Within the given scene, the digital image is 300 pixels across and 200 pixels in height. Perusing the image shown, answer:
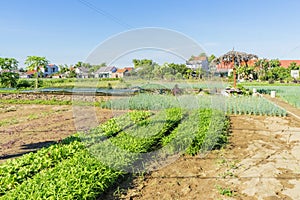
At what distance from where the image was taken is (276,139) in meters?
6.20

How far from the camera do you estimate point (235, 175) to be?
160 inches

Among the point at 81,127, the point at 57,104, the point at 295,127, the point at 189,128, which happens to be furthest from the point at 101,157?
the point at 57,104

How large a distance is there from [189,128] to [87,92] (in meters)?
10.6

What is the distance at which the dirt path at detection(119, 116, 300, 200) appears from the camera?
349cm

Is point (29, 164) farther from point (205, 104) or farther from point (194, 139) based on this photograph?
point (205, 104)

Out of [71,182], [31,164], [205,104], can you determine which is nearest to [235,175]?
[71,182]

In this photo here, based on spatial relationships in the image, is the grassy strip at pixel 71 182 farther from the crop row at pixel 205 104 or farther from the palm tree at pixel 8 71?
the crop row at pixel 205 104

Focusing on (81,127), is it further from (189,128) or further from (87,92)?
(87,92)

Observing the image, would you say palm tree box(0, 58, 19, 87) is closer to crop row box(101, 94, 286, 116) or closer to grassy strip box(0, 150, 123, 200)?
grassy strip box(0, 150, 123, 200)

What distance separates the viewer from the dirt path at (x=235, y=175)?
3.49 metres

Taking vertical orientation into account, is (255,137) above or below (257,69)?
below

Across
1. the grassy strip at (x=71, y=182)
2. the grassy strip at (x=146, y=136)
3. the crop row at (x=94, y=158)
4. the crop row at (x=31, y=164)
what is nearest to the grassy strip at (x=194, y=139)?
the crop row at (x=94, y=158)

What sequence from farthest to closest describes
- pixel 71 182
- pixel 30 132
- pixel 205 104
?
pixel 205 104 < pixel 30 132 < pixel 71 182

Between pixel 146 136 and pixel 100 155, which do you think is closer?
pixel 100 155
